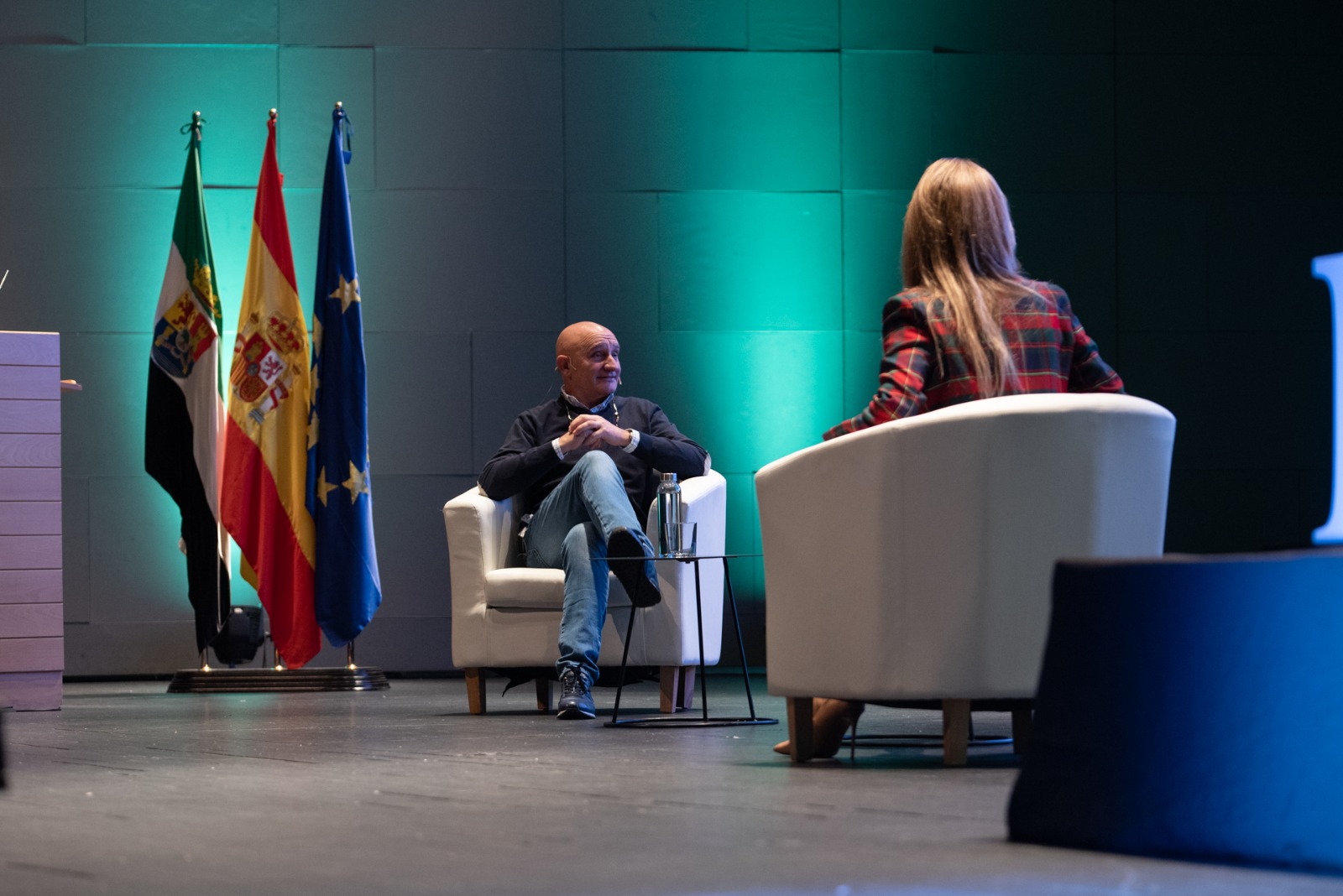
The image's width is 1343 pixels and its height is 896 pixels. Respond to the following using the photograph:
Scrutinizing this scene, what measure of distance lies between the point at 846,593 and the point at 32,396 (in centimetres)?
305

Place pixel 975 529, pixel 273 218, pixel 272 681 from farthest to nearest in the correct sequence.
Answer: pixel 273 218
pixel 272 681
pixel 975 529

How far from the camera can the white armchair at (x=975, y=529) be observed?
2725mm

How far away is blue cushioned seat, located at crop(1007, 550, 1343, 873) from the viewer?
67.9 inches

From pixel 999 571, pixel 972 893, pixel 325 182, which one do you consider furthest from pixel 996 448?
pixel 325 182

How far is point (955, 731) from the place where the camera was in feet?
9.27

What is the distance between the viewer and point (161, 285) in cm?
648

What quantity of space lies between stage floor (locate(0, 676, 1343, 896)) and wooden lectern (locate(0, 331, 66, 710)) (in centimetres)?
118

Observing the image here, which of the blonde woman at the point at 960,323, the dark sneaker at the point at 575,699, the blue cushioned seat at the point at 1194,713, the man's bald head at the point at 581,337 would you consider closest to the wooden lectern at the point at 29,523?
the man's bald head at the point at 581,337

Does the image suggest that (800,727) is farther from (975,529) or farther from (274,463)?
(274,463)

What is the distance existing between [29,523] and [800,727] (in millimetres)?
2909

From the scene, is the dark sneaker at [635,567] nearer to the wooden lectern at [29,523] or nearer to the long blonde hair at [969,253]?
the long blonde hair at [969,253]

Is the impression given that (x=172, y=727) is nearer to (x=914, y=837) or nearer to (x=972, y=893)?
(x=914, y=837)

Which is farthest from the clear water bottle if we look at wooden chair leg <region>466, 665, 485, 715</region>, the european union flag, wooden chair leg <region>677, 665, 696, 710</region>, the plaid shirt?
the european union flag

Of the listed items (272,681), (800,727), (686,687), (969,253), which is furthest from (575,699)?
(272,681)
